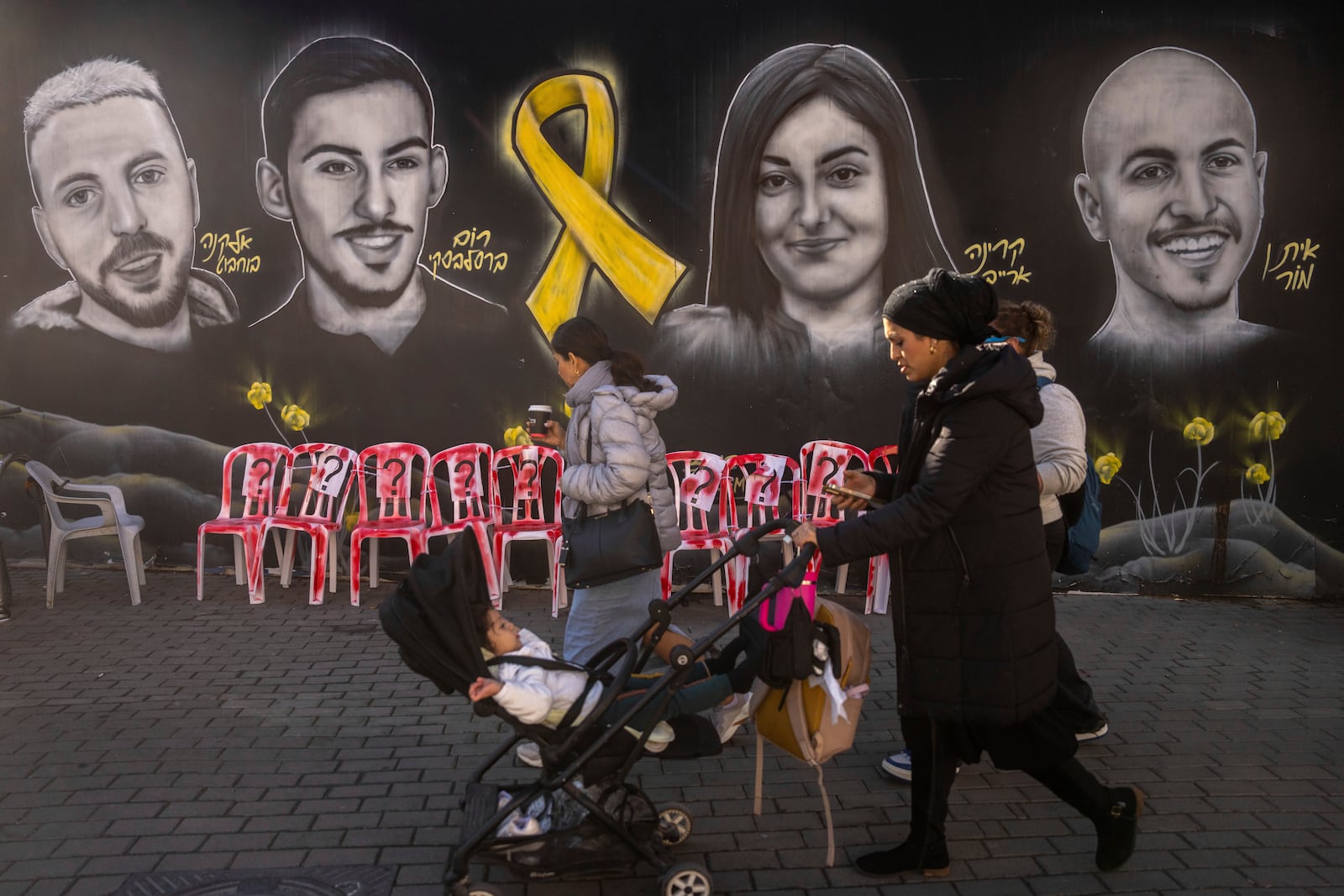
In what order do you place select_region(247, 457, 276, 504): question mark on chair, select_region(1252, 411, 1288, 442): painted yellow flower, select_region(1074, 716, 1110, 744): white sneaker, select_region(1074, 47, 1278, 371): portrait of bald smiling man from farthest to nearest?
select_region(247, 457, 276, 504): question mark on chair
select_region(1252, 411, 1288, 442): painted yellow flower
select_region(1074, 47, 1278, 371): portrait of bald smiling man
select_region(1074, 716, 1110, 744): white sneaker

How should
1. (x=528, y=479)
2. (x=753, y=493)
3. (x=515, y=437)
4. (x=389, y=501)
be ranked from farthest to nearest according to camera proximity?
(x=515, y=437), (x=389, y=501), (x=528, y=479), (x=753, y=493)

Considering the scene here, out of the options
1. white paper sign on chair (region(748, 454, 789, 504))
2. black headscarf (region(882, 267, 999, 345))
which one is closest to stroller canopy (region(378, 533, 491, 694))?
black headscarf (region(882, 267, 999, 345))

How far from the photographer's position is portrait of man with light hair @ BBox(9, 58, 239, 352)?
834 centimetres

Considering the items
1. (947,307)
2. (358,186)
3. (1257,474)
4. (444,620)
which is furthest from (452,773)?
(1257,474)

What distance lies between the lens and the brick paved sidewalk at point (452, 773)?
13.1 feet

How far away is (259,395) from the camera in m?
8.35

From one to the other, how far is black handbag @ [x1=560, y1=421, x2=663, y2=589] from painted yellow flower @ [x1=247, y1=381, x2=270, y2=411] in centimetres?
434

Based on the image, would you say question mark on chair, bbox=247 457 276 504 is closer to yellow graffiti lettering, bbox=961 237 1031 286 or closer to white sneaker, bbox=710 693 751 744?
white sneaker, bbox=710 693 751 744

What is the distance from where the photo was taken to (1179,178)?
7.68 metres

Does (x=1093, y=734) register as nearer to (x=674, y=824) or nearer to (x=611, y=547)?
(x=674, y=824)

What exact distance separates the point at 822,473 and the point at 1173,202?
3.08 m

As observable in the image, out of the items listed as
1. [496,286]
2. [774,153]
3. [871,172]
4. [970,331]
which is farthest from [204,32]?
[970,331]

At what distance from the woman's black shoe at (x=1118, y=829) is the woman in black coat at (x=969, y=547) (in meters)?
0.08

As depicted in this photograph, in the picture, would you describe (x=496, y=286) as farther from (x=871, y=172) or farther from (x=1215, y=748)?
(x=1215, y=748)
